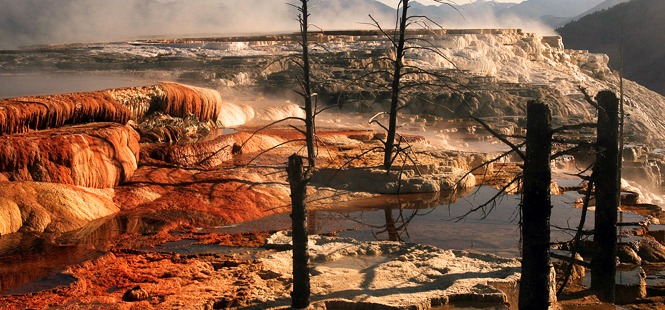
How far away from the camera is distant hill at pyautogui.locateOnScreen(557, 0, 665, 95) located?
64938mm

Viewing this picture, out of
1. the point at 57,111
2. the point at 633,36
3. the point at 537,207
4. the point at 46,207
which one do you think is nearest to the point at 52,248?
the point at 46,207

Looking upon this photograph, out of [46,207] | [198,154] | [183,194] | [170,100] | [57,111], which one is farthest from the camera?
[170,100]

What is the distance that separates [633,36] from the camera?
234 feet

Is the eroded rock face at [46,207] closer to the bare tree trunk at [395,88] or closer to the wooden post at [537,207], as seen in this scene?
the bare tree trunk at [395,88]

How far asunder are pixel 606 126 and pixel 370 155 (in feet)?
24.7

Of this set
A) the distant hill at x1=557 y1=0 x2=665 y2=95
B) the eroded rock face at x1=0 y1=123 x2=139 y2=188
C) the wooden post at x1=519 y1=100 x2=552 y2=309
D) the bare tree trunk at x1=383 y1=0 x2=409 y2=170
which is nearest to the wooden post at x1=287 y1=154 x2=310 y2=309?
the wooden post at x1=519 y1=100 x2=552 y2=309

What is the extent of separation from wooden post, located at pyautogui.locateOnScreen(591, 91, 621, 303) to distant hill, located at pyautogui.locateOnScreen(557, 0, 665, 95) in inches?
2464

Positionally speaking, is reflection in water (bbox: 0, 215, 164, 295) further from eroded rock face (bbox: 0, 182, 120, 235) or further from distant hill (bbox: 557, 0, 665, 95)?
distant hill (bbox: 557, 0, 665, 95)

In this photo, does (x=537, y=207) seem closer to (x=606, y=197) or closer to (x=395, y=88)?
(x=606, y=197)

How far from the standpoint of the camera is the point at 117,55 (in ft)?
105

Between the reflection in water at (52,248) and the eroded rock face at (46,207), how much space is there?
0.17 meters

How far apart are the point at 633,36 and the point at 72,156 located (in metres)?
78.9

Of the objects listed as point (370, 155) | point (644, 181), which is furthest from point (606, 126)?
point (644, 181)

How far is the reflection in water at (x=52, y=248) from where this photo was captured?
5.80 m
